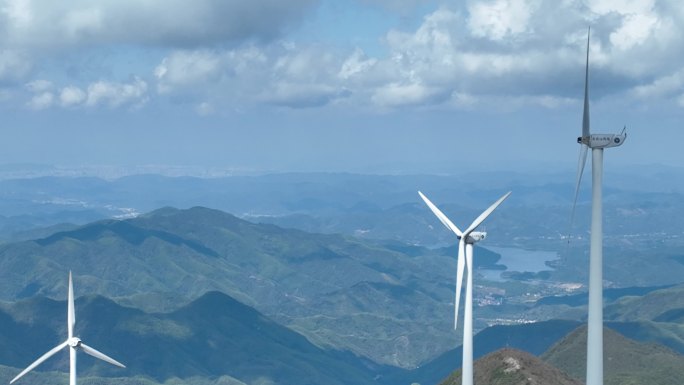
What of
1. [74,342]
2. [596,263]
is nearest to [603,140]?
[596,263]

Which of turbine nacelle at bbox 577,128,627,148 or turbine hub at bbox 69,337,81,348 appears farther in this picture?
turbine hub at bbox 69,337,81,348

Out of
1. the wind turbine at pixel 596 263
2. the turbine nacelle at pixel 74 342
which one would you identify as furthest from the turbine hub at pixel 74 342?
the wind turbine at pixel 596 263

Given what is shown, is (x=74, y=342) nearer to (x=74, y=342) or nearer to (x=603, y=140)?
(x=74, y=342)

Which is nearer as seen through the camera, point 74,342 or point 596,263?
point 596,263

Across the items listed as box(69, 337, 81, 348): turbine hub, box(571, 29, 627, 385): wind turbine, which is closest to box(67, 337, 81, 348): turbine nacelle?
box(69, 337, 81, 348): turbine hub

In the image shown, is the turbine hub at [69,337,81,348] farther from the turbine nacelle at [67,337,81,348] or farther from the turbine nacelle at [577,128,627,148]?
the turbine nacelle at [577,128,627,148]

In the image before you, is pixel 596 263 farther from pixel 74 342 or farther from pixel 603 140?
pixel 74 342

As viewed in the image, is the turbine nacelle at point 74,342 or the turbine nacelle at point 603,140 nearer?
the turbine nacelle at point 603,140

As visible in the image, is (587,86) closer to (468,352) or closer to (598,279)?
(598,279)

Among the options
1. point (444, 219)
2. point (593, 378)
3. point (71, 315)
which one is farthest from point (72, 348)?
point (593, 378)

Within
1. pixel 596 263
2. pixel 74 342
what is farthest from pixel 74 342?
pixel 596 263

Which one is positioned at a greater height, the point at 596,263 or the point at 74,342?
the point at 596,263

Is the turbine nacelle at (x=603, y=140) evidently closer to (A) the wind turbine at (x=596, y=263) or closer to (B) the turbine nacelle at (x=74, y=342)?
(A) the wind turbine at (x=596, y=263)
